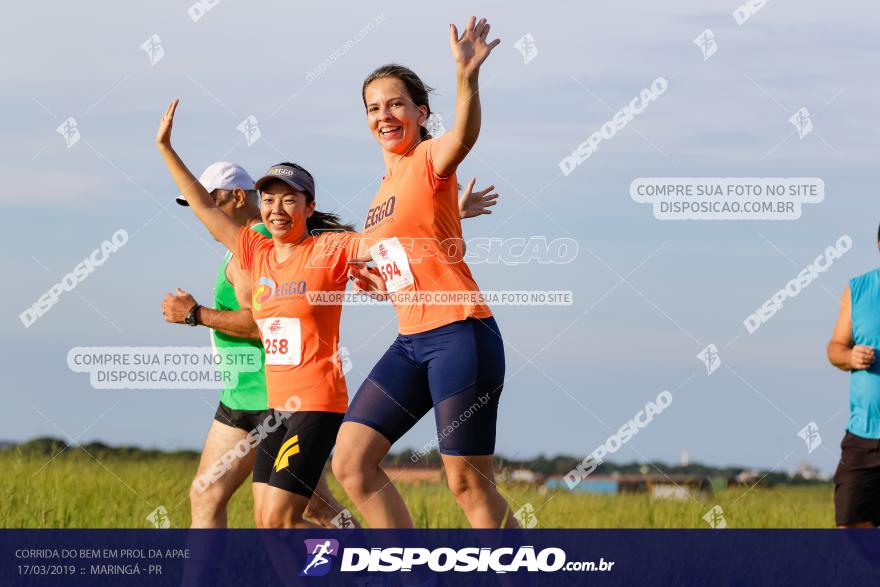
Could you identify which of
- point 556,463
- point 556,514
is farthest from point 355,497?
point 556,463

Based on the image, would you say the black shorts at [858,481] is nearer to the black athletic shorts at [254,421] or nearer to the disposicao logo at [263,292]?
the black athletic shorts at [254,421]

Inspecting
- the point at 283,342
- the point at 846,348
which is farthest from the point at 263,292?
the point at 846,348

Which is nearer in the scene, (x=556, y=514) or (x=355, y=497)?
(x=355, y=497)

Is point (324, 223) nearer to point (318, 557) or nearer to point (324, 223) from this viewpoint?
point (324, 223)

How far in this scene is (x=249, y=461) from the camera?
6.67m

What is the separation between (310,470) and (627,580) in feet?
5.30

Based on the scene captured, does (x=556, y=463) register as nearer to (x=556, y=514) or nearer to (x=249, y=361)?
(x=556, y=514)

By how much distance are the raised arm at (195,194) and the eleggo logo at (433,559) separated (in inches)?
67.4

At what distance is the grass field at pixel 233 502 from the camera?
8.30 m

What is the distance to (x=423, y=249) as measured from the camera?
18.8ft

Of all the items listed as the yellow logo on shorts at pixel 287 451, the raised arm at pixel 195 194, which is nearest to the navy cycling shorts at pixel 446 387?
the yellow logo on shorts at pixel 287 451

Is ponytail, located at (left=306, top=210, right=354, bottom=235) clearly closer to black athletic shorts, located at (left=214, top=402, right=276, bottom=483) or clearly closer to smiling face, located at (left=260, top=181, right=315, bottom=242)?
smiling face, located at (left=260, top=181, right=315, bottom=242)

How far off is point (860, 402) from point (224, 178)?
3.51m

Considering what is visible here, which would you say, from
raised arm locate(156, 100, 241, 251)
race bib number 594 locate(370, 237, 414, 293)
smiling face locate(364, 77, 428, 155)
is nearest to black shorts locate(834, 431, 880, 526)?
race bib number 594 locate(370, 237, 414, 293)
